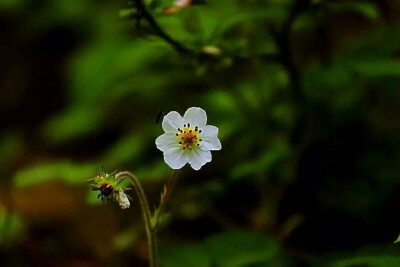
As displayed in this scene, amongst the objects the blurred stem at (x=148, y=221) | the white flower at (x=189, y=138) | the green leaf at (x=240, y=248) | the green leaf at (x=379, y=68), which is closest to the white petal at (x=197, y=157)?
the white flower at (x=189, y=138)

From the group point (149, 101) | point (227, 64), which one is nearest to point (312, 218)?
point (227, 64)

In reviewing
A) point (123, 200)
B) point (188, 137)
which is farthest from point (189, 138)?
point (123, 200)

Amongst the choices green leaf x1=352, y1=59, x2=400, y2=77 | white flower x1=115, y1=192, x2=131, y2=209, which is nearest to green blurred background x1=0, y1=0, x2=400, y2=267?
green leaf x1=352, y1=59, x2=400, y2=77

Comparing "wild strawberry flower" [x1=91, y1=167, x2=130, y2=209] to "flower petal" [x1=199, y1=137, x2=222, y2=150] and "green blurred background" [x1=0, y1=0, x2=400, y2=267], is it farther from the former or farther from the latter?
"green blurred background" [x1=0, y1=0, x2=400, y2=267]

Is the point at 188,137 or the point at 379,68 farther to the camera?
the point at 379,68

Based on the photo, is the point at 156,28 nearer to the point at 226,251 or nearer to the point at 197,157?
the point at 197,157

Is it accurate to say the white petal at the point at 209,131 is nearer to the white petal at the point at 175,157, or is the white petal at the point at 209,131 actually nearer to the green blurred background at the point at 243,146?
the white petal at the point at 175,157
